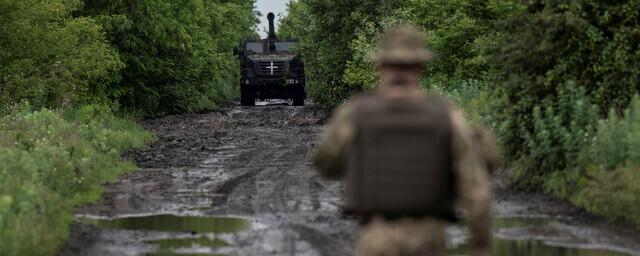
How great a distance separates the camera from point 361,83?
4106 centimetres

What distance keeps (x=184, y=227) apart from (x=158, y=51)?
98.8 feet

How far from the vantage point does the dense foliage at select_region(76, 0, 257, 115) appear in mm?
39344

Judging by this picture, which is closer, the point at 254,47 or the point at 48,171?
A: the point at 48,171

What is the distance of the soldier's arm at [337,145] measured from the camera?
5.77m

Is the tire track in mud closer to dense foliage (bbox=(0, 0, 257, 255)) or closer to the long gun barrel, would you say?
dense foliage (bbox=(0, 0, 257, 255))

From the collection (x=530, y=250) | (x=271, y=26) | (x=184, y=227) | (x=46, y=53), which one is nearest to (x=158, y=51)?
(x=46, y=53)

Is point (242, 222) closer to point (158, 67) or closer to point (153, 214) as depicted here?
point (153, 214)

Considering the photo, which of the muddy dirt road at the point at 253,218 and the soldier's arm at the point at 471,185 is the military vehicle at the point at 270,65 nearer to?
the muddy dirt road at the point at 253,218

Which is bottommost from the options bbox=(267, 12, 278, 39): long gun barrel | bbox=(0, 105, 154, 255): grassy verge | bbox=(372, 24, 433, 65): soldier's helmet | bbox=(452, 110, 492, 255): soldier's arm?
bbox=(0, 105, 154, 255): grassy verge

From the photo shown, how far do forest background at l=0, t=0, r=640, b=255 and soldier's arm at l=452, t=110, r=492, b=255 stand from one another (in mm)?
6088

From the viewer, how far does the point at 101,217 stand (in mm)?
15070

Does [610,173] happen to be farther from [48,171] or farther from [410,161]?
[410,161]

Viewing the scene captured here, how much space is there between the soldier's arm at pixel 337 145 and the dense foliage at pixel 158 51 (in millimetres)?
31722

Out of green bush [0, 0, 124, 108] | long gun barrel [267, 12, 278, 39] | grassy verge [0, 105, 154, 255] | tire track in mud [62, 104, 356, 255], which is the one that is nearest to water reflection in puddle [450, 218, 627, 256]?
tire track in mud [62, 104, 356, 255]
